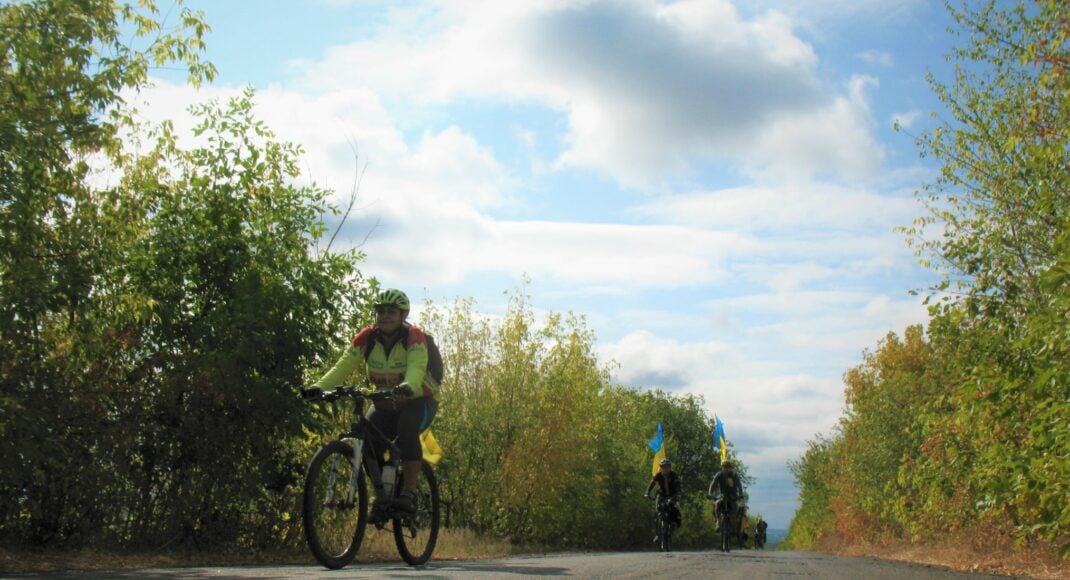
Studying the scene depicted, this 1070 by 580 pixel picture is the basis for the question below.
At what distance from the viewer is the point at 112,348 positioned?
13367 mm

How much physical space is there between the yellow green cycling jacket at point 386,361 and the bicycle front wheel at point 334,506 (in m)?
0.71

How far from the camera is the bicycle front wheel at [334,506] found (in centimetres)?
761

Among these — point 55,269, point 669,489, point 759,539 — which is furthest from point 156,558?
point 759,539

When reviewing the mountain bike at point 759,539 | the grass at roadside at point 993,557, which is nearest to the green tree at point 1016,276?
the grass at roadside at point 993,557

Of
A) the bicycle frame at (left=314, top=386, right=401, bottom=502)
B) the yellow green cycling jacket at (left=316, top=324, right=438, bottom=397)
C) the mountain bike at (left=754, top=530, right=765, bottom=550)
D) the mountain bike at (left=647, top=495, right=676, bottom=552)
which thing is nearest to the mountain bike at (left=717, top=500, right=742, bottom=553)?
the mountain bike at (left=647, top=495, right=676, bottom=552)

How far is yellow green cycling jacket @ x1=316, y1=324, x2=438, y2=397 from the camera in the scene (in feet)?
27.0

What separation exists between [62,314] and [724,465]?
46.2 ft

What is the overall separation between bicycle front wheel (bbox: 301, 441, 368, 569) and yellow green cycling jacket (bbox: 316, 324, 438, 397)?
71 centimetres

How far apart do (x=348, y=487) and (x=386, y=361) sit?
1.17 meters

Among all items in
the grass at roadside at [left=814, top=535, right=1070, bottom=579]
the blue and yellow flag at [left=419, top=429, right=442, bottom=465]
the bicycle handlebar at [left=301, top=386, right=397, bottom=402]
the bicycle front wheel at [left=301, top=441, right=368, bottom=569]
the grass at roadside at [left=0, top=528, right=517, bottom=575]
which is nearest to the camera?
the bicycle front wheel at [left=301, top=441, right=368, bottom=569]

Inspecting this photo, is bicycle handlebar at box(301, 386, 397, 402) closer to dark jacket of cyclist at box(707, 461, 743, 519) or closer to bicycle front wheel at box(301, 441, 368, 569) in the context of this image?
bicycle front wheel at box(301, 441, 368, 569)

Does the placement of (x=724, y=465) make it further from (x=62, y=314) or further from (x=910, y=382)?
(x=910, y=382)

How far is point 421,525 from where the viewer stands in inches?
372

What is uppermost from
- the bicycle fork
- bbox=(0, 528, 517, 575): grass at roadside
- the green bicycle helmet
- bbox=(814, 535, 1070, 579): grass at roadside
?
the green bicycle helmet
